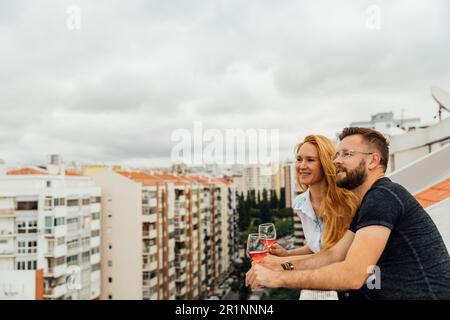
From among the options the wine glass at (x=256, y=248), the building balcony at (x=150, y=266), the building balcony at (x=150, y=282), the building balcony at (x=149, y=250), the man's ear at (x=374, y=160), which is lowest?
the building balcony at (x=150, y=282)

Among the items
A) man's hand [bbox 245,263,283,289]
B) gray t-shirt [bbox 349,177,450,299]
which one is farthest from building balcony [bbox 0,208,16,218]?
gray t-shirt [bbox 349,177,450,299]

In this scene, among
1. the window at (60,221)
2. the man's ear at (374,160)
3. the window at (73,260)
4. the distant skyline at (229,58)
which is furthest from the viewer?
the window at (73,260)

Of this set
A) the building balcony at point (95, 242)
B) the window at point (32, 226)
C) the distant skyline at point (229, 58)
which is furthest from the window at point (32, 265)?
the distant skyline at point (229, 58)

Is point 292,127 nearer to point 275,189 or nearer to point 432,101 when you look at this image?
point 432,101

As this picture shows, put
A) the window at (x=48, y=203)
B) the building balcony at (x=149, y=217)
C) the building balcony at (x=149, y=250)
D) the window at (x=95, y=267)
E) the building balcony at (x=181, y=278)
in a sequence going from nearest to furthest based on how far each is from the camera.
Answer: the window at (x=48, y=203)
the window at (x=95, y=267)
the building balcony at (x=149, y=217)
the building balcony at (x=149, y=250)
the building balcony at (x=181, y=278)

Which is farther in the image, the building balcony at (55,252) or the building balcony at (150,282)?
the building balcony at (150,282)

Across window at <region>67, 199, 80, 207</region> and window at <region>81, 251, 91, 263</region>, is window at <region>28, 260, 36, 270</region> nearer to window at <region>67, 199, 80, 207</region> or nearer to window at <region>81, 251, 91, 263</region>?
window at <region>67, 199, 80, 207</region>

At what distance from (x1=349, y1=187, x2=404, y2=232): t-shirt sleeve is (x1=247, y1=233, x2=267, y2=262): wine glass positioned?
27 cm

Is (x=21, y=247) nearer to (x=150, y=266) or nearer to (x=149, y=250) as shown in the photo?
(x=149, y=250)

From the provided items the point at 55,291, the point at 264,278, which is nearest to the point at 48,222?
the point at 55,291

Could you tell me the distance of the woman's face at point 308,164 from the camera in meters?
0.97

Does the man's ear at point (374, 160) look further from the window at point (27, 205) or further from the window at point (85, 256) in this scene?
the window at point (85, 256)

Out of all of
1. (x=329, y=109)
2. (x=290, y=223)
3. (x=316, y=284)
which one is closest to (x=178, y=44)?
(x=329, y=109)

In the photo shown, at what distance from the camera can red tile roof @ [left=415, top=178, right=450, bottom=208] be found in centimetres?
146
